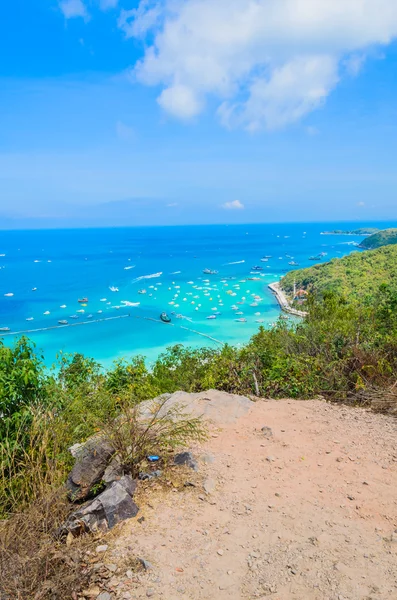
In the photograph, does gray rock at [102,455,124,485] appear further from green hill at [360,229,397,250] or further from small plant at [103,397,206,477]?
green hill at [360,229,397,250]

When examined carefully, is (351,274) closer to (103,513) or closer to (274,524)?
(274,524)

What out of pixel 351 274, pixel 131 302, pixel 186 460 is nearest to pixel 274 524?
pixel 186 460

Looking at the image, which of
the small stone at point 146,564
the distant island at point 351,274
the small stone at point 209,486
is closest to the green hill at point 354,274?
the distant island at point 351,274

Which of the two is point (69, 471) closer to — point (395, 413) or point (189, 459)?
point (189, 459)

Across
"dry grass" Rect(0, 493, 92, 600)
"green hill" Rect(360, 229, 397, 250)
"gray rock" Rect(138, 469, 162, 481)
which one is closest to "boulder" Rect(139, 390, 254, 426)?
"gray rock" Rect(138, 469, 162, 481)

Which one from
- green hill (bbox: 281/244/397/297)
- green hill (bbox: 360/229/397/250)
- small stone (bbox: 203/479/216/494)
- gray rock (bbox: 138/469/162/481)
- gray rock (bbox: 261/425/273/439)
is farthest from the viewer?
green hill (bbox: 360/229/397/250)

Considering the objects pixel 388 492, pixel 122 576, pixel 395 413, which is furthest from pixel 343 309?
pixel 122 576

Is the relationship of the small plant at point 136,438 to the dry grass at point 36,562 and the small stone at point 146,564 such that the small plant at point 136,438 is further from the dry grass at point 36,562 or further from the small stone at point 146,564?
the small stone at point 146,564
